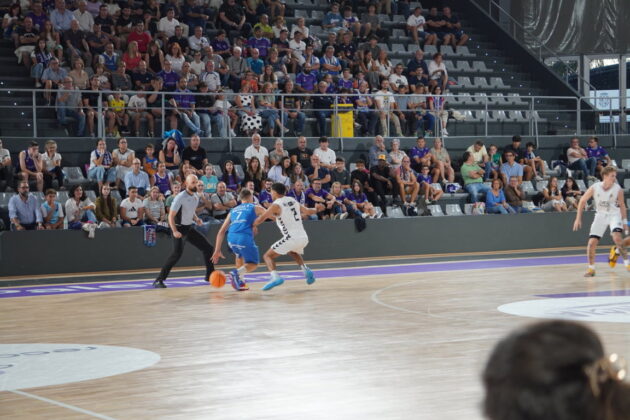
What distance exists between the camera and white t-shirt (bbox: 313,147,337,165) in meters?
23.0

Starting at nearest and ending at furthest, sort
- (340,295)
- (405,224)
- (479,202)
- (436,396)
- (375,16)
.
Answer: (436,396)
(340,295)
(405,224)
(479,202)
(375,16)

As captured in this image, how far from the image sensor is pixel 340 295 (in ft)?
50.6

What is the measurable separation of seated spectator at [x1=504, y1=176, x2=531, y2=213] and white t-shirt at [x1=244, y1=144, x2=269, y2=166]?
6534 millimetres

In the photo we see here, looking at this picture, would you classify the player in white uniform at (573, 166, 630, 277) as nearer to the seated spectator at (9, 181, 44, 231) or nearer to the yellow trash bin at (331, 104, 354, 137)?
the yellow trash bin at (331, 104, 354, 137)

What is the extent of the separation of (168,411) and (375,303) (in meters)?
7.33

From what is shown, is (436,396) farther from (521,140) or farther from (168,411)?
(521,140)

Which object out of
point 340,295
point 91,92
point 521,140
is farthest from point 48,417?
point 521,140

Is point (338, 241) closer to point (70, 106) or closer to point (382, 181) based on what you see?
point (382, 181)

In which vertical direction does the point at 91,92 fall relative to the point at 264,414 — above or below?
above

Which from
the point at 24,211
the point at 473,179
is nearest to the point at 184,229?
the point at 24,211

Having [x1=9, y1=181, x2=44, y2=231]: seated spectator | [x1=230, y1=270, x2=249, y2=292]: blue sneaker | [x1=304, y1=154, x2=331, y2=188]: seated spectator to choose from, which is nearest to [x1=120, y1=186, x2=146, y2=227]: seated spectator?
[x1=9, y1=181, x2=44, y2=231]: seated spectator

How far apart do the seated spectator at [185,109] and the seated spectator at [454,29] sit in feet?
37.0

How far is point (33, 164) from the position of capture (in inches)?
775

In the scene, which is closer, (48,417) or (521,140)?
(48,417)
